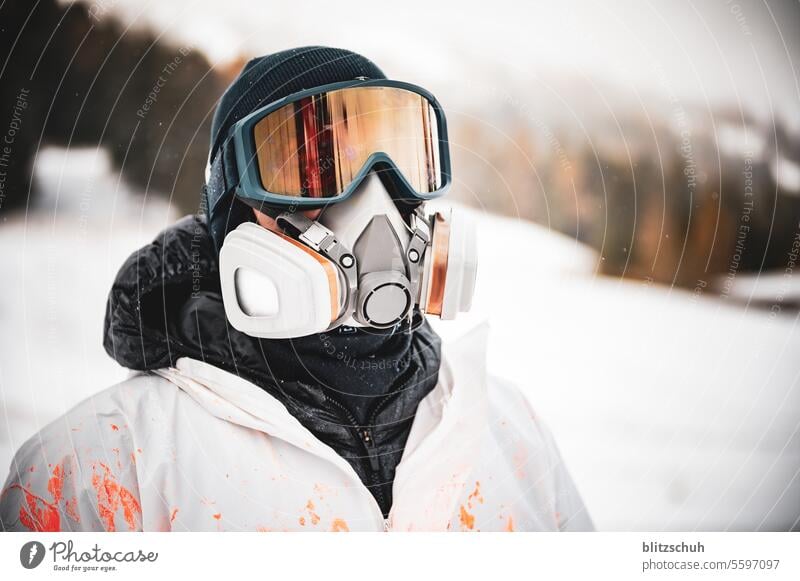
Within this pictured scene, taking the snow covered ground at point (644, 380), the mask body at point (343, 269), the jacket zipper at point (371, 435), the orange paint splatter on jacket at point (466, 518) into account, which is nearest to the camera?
the mask body at point (343, 269)

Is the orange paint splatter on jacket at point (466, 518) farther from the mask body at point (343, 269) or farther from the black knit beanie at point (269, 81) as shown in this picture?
the black knit beanie at point (269, 81)

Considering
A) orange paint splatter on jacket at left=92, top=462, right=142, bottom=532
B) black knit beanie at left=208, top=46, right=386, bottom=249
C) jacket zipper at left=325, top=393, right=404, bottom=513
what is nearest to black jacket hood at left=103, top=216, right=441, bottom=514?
jacket zipper at left=325, top=393, right=404, bottom=513

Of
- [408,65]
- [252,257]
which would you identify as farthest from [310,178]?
[408,65]

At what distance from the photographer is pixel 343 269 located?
1.39 m

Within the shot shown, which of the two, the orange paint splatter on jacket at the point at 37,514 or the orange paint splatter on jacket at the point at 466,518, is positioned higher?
the orange paint splatter on jacket at the point at 37,514

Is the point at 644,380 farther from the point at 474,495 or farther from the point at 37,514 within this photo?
the point at 37,514

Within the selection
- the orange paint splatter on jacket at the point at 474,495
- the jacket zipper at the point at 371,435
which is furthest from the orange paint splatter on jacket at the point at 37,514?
the orange paint splatter on jacket at the point at 474,495

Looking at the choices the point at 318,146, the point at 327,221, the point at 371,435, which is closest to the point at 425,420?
the point at 371,435

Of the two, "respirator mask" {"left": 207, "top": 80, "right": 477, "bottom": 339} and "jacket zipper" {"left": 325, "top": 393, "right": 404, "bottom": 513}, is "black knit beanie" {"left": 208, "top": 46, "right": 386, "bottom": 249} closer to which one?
"respirator mask" {"left": 207, "top": 80, "right": 477, "bottom": 339}

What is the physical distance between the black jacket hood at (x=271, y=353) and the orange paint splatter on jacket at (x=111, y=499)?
0.20 meters

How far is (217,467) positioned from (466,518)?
516 millimetres

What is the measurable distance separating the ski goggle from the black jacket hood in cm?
21

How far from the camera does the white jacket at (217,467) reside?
1412 mm

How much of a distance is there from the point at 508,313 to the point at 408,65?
23.7 inches
